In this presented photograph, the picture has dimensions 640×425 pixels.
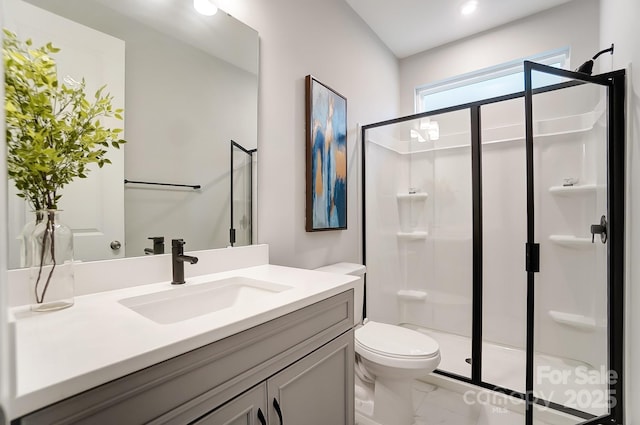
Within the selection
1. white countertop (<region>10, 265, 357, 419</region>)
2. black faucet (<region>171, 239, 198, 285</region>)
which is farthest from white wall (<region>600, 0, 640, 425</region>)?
black faucet (<region>171, 239, 198, 285</region>)

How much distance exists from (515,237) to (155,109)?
2503 millimetres

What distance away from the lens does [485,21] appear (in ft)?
8.09

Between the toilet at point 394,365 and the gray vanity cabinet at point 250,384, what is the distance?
1.16 ft

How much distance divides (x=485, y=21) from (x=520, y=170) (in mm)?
1305

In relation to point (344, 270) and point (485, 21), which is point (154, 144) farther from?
point (485, 21)

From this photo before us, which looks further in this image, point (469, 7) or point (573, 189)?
point (469, 7)

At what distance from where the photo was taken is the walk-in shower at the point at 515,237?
1.43m

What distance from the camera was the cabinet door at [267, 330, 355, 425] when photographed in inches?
33.3

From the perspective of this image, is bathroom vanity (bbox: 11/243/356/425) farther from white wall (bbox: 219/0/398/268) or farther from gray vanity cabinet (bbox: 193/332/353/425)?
white wall (bbox: 219/0/398/268)

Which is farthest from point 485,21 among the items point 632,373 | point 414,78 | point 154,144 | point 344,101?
point 154,144

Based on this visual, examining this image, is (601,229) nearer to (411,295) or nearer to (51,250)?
(411,295)

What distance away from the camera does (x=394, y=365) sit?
142 centimetres

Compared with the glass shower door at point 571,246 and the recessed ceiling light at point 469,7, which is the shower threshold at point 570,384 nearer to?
the glass shower door at point 571,246

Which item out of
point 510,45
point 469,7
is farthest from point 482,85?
point 469,7
